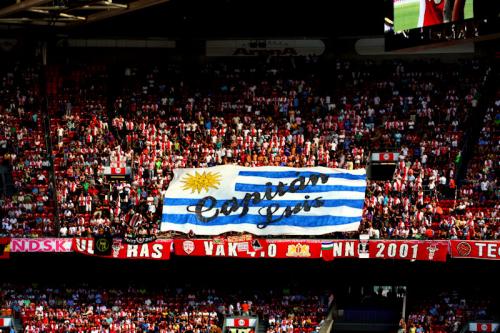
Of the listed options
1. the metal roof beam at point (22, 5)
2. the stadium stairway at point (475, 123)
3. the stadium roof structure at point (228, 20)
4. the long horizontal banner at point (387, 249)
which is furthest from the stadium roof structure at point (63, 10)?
the stadium stairway at point (475, 123)

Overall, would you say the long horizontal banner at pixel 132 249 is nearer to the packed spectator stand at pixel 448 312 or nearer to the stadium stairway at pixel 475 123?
the packed spectator stand at pixel 448 312

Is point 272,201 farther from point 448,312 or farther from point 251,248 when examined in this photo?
point 448,312

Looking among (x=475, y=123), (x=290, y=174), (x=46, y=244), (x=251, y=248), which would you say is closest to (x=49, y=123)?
(x=46, y=244)

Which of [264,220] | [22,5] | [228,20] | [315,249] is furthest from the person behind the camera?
[228,20]

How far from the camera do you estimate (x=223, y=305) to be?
4138 centimetres

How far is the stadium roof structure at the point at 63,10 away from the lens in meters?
40.2

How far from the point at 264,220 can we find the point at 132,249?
5.27 metres

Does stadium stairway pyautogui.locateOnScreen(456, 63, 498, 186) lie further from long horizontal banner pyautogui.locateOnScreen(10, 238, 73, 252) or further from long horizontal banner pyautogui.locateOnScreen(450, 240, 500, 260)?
long horizontal banner pyautogui.locateOnScreen(10, 238, 73, 252)

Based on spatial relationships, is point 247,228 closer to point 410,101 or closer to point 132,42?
point 410,101

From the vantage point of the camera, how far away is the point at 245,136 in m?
44.9

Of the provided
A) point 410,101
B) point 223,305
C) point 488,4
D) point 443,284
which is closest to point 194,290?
point 223,305

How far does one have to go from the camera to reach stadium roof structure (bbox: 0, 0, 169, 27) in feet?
132

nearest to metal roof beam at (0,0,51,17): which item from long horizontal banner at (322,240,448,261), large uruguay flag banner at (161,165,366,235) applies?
large uruguay flag banner at (161,165,366,235)

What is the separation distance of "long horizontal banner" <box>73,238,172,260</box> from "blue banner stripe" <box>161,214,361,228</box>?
1.50m
